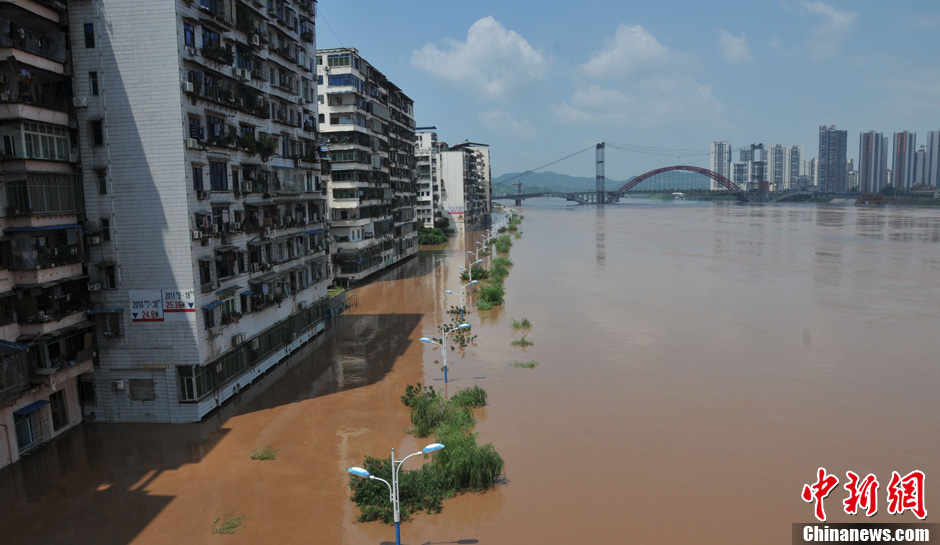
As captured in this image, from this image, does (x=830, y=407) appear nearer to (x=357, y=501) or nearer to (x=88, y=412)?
(x=357, y=501)

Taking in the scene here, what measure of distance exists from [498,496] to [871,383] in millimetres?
17046

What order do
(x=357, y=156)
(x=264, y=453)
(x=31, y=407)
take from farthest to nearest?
(x=357, y=156), (x=264, y=453), (x=31, y=407)

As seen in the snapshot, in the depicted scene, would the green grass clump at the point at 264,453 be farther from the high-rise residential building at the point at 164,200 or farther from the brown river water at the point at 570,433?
the high-rise residential building at the point at 164,200

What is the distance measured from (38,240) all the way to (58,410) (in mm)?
5288

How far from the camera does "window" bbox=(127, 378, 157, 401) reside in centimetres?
2044

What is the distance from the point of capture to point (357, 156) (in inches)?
1772

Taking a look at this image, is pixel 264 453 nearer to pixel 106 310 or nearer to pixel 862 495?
pixel 106 310

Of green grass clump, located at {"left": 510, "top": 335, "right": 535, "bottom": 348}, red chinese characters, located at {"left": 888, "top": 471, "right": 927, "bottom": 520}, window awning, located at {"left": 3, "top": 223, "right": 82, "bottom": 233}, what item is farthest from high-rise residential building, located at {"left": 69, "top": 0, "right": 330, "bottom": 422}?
red chinese characters, located at {"left": 888, "top": 471, "right": 927, "bottom": 520}

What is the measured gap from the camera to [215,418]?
2131 centimetres

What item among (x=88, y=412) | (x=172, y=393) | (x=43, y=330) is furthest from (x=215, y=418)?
(x=43, y=330)

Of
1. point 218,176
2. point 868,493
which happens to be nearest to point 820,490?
point 868,493

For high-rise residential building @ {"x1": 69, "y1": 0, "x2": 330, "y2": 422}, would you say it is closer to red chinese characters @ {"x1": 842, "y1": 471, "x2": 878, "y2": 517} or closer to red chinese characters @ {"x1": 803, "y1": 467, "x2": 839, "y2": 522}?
red chinese characters @ {"x1": 803, "y1": 467, "x2": 839, "y2": 522}

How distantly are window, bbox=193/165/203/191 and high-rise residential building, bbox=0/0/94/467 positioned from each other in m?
3.32

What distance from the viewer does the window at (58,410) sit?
64.2 ft
